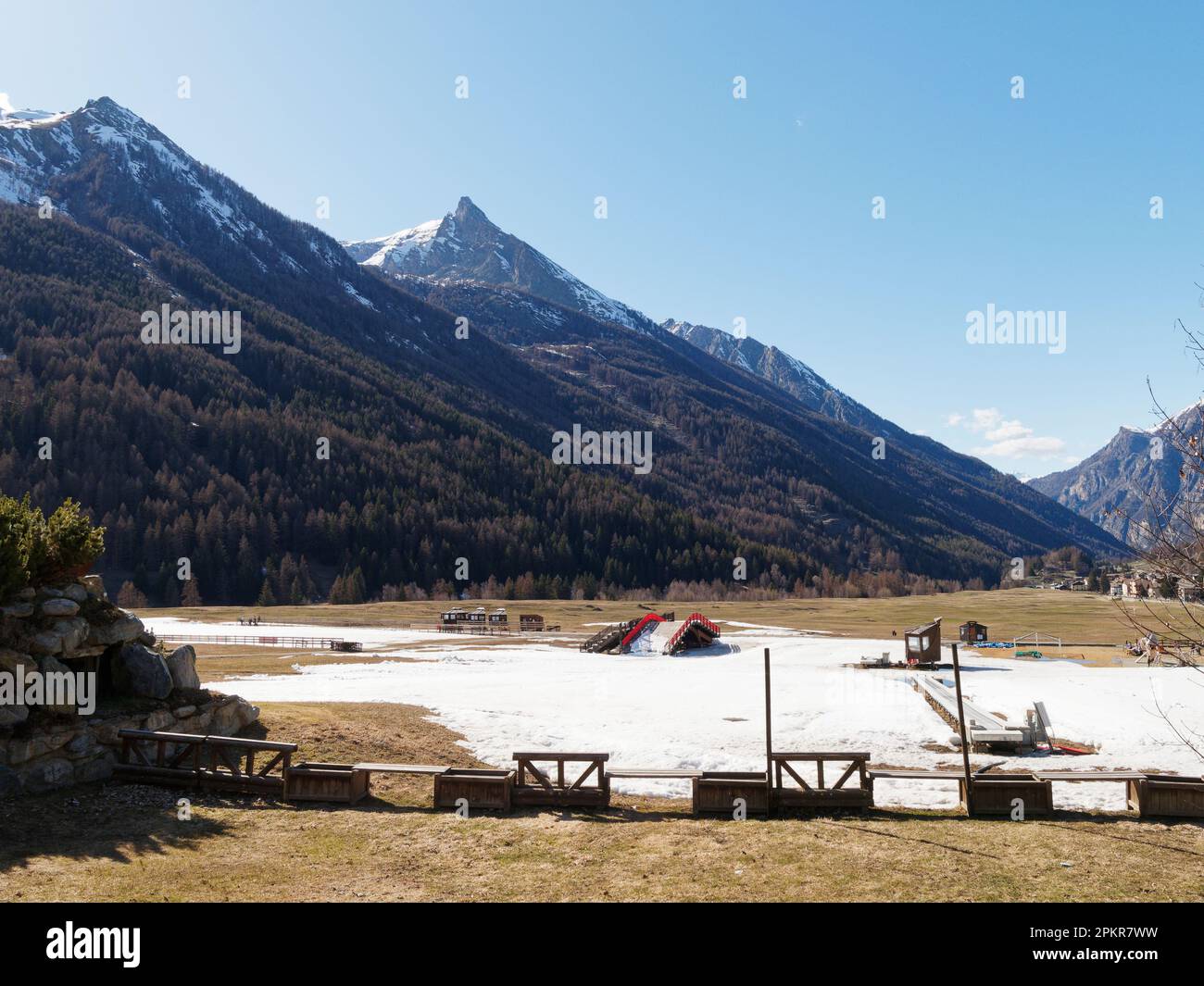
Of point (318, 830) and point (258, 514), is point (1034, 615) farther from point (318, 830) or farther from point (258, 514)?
point (258, 514)

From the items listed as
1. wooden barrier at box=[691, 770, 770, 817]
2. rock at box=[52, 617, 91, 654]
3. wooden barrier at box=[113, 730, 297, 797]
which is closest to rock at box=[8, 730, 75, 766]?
wooden barrier at box=[113, 730, 297, 797]

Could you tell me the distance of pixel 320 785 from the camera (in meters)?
19.7

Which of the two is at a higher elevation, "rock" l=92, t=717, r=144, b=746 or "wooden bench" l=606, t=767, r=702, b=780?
"rock" l=92, t=717, r=144, b=746

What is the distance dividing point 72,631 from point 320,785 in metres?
7.67

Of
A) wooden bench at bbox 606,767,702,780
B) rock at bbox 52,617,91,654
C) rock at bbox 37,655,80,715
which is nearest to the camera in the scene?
rock at bbox 37,655,80,715

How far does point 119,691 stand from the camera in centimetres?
2230

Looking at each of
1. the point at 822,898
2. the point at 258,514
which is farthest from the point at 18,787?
the point at 258,514

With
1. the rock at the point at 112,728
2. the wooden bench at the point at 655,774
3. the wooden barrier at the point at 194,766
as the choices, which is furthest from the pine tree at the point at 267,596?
the wooden bench at the point at 655,774

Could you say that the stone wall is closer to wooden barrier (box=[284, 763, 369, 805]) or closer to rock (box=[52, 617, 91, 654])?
rock (box=[52, 617, 91, 654])

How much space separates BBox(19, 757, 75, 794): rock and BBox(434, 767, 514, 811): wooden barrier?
8.83 m

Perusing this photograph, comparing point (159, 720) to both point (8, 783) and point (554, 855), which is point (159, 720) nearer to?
point (8, 783)

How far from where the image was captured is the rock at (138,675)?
73.0 ft

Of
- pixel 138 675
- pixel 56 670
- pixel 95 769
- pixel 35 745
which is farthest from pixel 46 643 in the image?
pixel 95 769

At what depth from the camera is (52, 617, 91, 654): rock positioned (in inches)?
799
